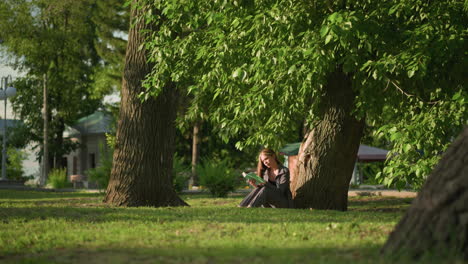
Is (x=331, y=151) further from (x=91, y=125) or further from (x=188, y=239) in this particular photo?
(x=91, y=125)

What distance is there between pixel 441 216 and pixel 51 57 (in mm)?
42629

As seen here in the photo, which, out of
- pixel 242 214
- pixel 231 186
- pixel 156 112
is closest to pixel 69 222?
pixel 242 214

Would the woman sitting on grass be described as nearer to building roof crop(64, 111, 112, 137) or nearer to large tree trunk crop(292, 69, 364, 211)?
large tree trunk crop(292, 69, 364, 211)

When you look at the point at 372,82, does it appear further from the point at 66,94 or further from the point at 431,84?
the point at 66,94

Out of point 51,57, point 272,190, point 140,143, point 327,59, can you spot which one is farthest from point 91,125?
point 327,59

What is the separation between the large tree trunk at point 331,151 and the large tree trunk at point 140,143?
2831 mm

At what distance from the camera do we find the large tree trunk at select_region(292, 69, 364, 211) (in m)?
13.0

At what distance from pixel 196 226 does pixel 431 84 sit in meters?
5.91

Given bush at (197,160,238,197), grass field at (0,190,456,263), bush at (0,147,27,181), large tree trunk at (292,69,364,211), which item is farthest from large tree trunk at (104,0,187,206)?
bush at (0,147,27,181)

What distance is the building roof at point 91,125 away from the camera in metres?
46.6

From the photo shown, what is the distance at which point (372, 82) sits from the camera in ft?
38.7

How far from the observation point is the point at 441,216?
514cm

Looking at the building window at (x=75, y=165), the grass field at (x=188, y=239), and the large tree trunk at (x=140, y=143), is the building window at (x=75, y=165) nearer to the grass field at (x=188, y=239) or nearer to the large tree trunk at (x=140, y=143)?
the large tree trunk at (x=140, y=143)

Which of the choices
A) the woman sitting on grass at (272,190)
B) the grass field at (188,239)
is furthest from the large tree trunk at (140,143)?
the grass field at (188,239)
